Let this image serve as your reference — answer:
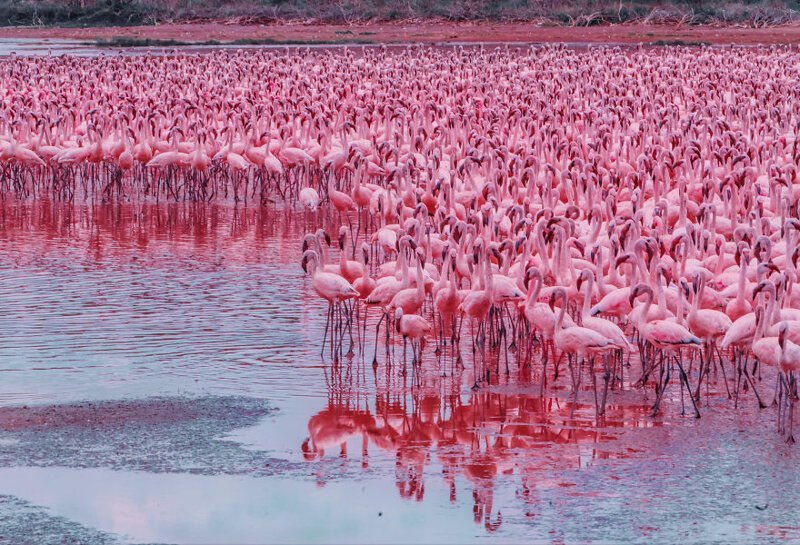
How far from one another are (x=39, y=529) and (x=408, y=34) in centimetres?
5496

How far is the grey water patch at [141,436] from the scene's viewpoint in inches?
360

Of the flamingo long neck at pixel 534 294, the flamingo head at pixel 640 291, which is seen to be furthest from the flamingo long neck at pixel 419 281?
the flamingo head at pixel 640 291

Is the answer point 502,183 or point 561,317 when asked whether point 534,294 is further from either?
point 502,183

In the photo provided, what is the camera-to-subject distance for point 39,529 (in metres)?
8.00

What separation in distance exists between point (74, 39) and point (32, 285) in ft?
166

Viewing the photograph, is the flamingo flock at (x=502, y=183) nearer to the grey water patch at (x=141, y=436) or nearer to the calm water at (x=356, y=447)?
the calm water at (x=356, y=447)

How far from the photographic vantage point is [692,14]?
211 ft

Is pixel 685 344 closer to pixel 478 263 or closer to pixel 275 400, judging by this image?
pixel 478 263

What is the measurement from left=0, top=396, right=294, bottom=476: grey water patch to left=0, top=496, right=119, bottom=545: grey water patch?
86 cm

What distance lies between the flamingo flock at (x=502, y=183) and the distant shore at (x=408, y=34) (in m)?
18.9

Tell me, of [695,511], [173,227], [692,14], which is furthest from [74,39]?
[695,511]

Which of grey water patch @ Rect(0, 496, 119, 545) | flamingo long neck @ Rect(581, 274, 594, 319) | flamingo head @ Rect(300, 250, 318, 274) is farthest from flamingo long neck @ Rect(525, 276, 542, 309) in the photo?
grey water patch @ Rect(0, 496, 119, 545)

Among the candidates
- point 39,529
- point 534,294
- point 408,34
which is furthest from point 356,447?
point 408,34

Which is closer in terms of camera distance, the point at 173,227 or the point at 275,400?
the point at 275,400
